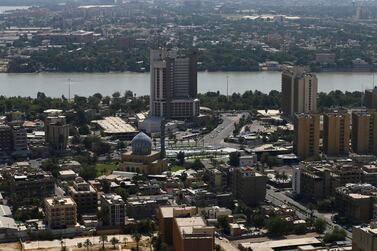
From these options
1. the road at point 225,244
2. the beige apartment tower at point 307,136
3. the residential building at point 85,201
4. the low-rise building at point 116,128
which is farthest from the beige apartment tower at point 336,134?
the road at point 225,244

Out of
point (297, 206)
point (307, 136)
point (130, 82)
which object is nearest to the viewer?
point (297, 206)

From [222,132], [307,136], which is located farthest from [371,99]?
[307,136]

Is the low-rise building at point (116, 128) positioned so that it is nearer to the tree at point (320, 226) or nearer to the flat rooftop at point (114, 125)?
the flat rooftop at point (114, 125)

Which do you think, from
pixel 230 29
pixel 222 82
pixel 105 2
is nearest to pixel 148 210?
pixel 222 82

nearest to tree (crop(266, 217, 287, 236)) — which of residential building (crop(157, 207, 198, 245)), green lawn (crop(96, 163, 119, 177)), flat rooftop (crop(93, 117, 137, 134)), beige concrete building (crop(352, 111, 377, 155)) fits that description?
residential building (crop(157, 207, 198, 245))

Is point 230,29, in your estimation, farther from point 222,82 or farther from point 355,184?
point 355,184

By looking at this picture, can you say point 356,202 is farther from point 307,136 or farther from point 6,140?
point 6,140
